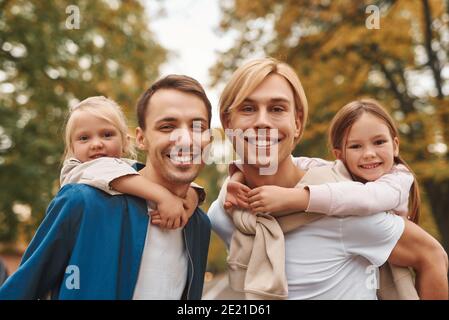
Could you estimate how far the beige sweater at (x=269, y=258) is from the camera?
1966mm

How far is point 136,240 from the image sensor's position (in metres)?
2.03

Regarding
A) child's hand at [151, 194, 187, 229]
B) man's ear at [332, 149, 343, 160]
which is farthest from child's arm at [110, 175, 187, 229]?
man's ear at [332, 149, 343, 160]

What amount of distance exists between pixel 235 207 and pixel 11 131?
7052 millimetres

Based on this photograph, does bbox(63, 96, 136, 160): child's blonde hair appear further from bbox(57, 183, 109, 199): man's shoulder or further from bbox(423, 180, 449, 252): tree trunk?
bbox(423, 180, 449, 252): tree trunk

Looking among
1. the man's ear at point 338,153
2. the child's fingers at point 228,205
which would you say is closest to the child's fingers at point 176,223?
the child's fingers at point 228,205

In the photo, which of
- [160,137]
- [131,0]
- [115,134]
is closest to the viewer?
[160,137]

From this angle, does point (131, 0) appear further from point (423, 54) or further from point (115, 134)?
point (115, 134)

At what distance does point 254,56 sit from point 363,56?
6.77ft

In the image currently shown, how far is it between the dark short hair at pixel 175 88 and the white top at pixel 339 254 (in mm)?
694

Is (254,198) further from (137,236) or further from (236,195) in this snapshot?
(137,236)

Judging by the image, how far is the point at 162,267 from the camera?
2.09m

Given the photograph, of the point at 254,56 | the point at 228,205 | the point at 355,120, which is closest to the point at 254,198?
the point at 228,205

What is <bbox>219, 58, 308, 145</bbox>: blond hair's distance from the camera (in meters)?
2.13
